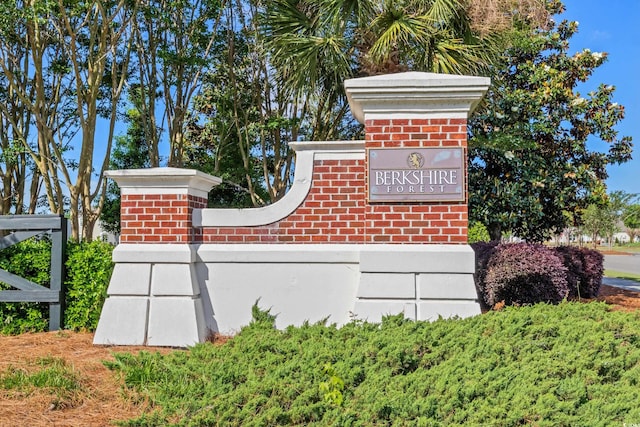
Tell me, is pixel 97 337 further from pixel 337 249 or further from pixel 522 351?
pixel 522 351

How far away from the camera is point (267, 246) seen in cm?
547

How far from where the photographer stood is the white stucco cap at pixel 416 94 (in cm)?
507

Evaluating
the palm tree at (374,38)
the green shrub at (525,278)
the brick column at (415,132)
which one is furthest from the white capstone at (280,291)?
the palm tree at (374,38)

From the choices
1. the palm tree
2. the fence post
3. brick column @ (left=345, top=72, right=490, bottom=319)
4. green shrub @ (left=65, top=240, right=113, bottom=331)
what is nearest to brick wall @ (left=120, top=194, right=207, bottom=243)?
green shrub @ (left=65, top=240, right=113, bottom=331)

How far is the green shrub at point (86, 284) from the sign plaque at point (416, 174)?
328 cm

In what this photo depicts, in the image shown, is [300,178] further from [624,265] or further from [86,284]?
[624,265]

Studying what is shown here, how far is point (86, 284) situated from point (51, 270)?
0.45 meters

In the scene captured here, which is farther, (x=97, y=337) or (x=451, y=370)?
(x=97, y=337)

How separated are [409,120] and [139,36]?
28.8 feet

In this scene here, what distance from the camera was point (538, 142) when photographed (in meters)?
10.5

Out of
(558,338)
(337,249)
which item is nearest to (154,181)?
(337,249)

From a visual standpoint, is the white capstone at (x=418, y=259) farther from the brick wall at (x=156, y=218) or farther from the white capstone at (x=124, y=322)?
the white capstone at (x=124, y=322)

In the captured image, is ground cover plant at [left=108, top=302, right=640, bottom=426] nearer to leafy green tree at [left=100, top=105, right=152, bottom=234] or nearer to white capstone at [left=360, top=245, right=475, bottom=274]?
white capstone at [left=360, top=245, right=475, bottom=274]

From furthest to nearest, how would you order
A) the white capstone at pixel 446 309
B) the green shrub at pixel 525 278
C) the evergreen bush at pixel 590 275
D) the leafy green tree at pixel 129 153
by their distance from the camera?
1. the leafy green tree at pixel 129 153
2. the evergreen bush at pixel 590 275
3. the green shrub at pixel 525 278
4. the white capstone at pixel 446 309
